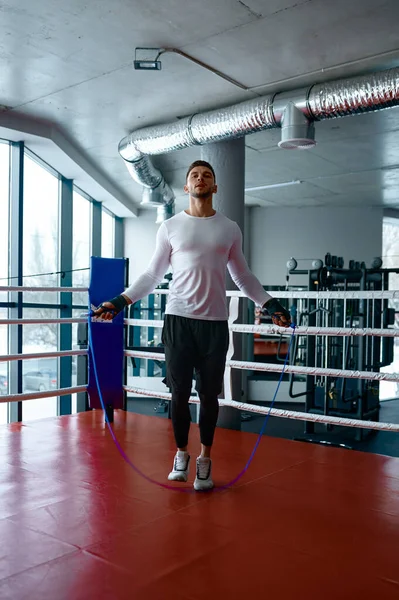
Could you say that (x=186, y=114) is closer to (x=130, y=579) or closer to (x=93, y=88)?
(x=93, y=88)

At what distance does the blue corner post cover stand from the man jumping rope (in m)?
1.51

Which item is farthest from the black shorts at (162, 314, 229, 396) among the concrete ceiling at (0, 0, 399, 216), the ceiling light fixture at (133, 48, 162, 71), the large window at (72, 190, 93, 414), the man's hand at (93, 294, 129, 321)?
the large window at (72, 190, 93, 414)

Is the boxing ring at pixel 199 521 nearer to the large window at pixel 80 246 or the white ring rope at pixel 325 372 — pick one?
the white ring rope at pixel 325 372

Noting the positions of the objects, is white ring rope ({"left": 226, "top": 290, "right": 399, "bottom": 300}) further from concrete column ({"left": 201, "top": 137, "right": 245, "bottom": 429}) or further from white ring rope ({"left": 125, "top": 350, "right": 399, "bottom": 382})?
concrete column ({"left": 201, "top": 137, "right": 245, "bottom": 429})

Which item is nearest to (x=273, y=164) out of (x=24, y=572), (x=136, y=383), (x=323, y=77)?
(x=323, y=77)

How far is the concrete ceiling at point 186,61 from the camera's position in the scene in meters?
3.73

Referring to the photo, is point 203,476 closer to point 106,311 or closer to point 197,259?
point 106,311

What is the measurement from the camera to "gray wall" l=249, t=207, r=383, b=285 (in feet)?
31.5

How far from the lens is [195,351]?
8.30 feet

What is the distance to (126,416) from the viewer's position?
4285 mm

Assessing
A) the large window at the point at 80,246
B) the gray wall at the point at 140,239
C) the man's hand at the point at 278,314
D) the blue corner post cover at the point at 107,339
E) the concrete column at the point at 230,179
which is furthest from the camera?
the gray wall at the point at 140,239

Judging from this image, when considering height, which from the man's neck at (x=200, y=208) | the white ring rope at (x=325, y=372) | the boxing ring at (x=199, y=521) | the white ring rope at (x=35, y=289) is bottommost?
the boxing ring at (x=199, y=521)

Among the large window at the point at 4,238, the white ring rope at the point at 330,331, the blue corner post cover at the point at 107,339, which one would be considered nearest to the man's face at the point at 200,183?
the white ring rope at the point at 330,331

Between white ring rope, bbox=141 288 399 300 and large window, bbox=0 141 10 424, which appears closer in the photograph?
white ring rope, bbox=141 288 399 300
